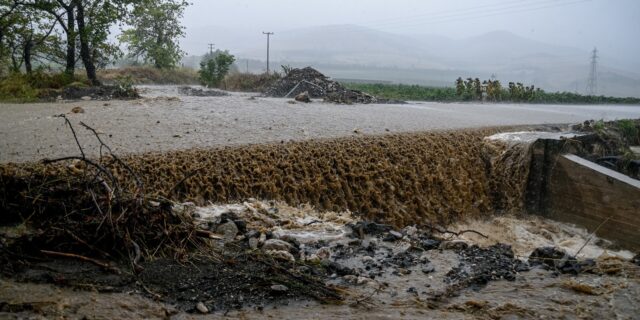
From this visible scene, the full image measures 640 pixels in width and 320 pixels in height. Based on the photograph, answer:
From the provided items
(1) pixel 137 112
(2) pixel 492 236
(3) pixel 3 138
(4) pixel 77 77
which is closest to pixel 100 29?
(4) pixel 77 77

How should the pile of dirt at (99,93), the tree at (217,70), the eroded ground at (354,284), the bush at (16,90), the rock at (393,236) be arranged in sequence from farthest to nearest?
the tree at (217,70) → the pile of dirt at (99,93) → the bush at (16,90) → the rock at (393,236) → the eroded ground at (354,284)

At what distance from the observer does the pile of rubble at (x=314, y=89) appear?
16.2 meters

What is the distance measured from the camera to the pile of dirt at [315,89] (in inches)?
639

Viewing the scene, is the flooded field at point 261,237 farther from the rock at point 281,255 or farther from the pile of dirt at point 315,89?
the pile of dirt at point 315,89

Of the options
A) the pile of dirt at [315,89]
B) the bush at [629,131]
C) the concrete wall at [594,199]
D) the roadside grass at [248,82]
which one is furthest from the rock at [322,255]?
the roadside grass at [248,82]

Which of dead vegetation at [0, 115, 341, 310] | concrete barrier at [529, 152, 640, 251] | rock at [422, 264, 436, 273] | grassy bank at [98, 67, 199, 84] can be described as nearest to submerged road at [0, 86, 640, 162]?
dead vegetation at [0, 115, 341, 310]

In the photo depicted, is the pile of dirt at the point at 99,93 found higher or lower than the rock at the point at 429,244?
higher

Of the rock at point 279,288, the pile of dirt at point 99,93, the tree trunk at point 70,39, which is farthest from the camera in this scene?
the tree trunk at point 70,39

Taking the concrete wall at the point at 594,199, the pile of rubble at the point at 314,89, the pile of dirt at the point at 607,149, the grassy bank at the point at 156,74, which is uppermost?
the grassy bank at the point at 156,74

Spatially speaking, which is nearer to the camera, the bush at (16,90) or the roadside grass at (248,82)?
the bush at (16,90)

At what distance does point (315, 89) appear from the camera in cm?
1786

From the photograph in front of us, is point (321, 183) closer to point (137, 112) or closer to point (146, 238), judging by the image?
point (146, 238)

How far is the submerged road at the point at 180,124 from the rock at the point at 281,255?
8.60 feet

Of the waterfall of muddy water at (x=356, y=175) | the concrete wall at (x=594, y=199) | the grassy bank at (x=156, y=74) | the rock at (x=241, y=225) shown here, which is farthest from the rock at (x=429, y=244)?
the grassy bank at (x=156, y=74)
